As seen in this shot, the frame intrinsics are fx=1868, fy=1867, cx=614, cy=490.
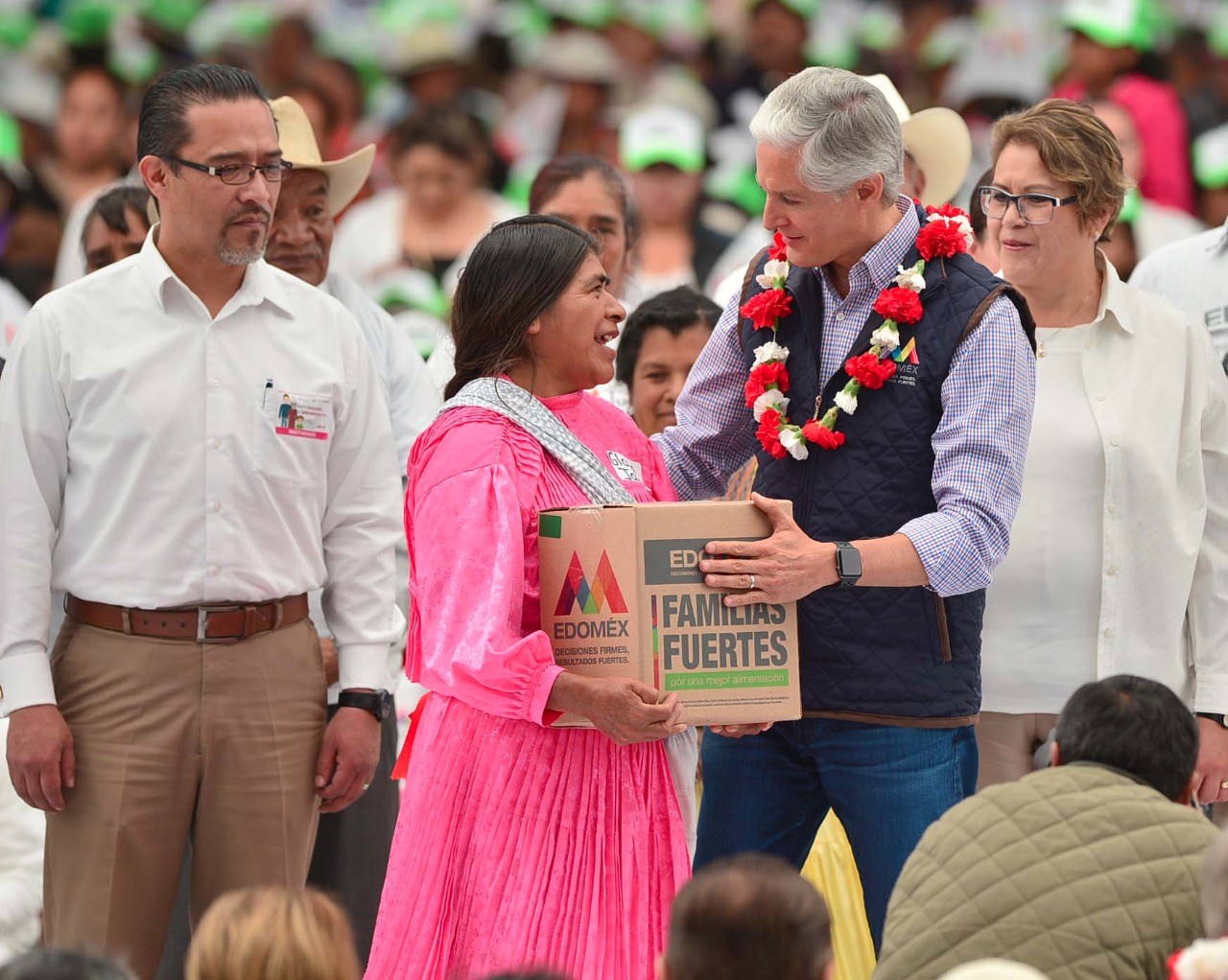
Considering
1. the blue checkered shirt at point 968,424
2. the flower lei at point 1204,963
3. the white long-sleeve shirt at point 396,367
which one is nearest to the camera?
the flower lei at point 1204,963

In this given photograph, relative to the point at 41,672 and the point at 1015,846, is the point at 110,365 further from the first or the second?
the point at 1015,846

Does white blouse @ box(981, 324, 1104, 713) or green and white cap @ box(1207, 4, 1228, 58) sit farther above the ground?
green and white cap @ box(1207, 4, 1228, 58)

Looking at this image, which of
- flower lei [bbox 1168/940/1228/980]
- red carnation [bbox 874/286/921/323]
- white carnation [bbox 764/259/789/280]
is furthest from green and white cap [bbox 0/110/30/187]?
flower lei [bbox 1168/940/1228/980]

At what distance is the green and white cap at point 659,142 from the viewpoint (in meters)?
8.85

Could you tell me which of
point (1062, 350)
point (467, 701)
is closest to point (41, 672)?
point (467, 701)

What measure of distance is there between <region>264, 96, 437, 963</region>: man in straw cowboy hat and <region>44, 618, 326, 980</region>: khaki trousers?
0.74m

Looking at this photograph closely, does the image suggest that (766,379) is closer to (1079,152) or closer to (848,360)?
(848,360)

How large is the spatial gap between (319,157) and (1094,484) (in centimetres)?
251

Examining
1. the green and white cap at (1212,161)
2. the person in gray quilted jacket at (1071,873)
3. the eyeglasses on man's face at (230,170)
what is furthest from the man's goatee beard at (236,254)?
the green and white cap at (1212,161)

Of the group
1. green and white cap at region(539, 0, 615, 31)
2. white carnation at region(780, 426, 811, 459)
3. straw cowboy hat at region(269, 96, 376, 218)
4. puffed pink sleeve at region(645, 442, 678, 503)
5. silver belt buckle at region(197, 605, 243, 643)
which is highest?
green and white cap at region(539, 0, 615, 31)

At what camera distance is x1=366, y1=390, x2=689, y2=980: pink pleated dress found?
353 cm

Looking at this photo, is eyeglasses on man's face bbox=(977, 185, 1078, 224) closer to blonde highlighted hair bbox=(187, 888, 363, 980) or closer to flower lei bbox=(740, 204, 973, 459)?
flower lei bbox=(740, 204, 973, 459)

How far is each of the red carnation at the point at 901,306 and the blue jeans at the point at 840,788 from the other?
81 cm

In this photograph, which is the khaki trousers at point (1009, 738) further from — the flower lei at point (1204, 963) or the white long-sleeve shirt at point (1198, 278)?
the flower lei at point (1204, 963)
